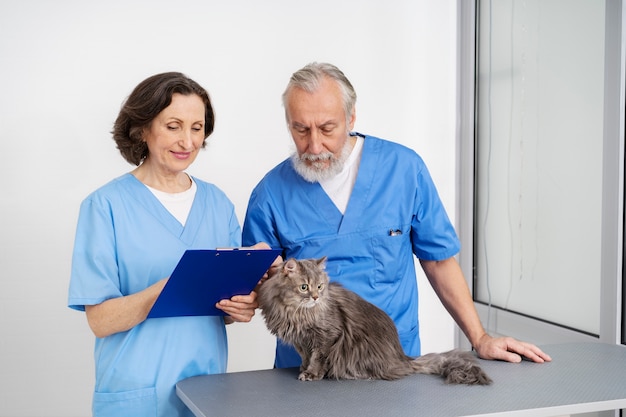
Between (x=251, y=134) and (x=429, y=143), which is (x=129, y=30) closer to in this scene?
(x=251, y=134)

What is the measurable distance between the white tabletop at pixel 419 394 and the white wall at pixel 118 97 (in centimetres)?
199

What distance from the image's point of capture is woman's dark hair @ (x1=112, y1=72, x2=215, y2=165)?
1959mm

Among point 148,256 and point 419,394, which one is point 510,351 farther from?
point 148,256

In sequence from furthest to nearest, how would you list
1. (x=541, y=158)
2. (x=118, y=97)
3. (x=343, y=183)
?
(x=118, y=97) < (x=541, y=158) < (x=343, y=183)

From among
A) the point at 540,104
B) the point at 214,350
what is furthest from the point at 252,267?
the point at 540,104

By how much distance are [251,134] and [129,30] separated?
879mm

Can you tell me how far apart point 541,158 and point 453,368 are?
1.75 meters

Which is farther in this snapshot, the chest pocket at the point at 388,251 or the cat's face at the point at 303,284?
the chest pocket at the point at 388,251

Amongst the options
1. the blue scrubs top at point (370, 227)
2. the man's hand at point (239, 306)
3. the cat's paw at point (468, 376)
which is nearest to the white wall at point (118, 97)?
the blue scrubs top at point (370, 227)

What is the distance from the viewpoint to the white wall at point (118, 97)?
348 centimetres

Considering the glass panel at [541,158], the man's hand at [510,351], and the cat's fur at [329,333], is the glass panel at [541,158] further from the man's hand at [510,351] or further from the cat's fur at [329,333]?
the cat's fur at [329,333]

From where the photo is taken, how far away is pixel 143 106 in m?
1.96

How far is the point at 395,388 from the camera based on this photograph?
1.78 m

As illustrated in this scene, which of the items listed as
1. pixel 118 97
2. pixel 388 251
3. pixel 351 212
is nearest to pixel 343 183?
pixel 351 212
